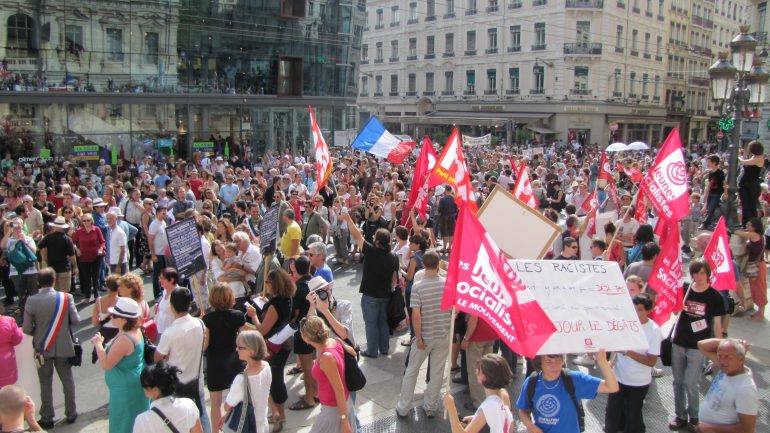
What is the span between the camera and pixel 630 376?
5.77 m

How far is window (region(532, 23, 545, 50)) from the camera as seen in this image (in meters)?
50.9

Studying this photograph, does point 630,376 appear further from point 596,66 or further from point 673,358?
point 596,66

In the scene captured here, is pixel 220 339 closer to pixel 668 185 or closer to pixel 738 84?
pixel 668 185

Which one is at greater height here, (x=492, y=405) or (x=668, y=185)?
(x=668, y=185)

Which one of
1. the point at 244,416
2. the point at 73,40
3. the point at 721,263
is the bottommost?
the point at 244,416

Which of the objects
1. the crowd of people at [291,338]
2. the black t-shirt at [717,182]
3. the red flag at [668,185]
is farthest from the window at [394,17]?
the red flag at [668,185]

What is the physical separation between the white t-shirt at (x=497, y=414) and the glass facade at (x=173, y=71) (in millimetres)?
25195

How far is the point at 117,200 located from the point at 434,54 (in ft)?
160

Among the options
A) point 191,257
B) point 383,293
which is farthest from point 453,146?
point 191,257

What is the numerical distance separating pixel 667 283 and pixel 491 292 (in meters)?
2.96

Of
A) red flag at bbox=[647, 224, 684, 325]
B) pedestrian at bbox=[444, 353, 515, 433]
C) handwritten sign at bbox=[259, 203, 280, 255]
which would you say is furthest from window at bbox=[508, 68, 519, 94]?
pedestrian at bbox=[444, 353, 515, 433]

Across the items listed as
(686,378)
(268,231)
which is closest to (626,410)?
(686,378)

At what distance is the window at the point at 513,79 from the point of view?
175 ft

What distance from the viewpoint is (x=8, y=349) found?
5969 mm
